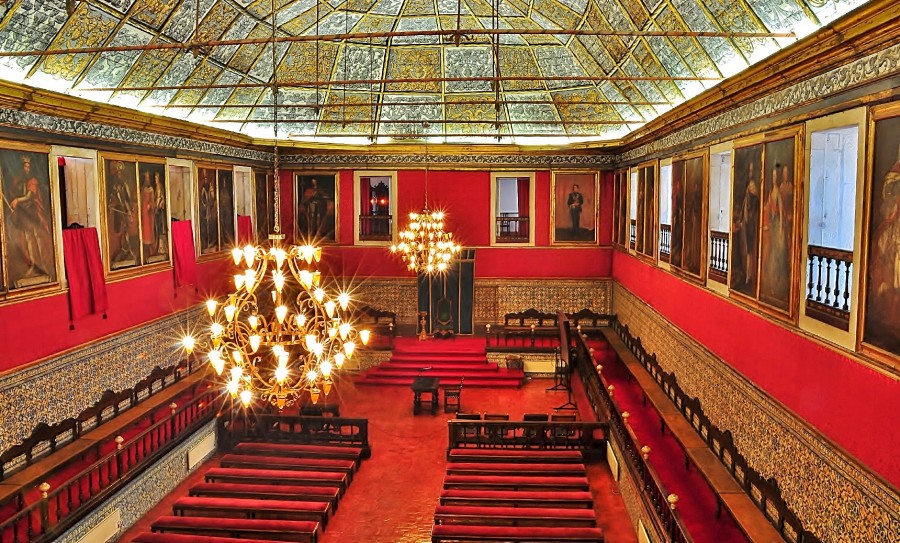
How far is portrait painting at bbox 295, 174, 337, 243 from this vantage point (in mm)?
23562

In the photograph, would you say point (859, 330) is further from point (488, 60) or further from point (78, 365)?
point (488, 60)

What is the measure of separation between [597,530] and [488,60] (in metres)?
14.2

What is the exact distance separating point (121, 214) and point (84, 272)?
1747 mm

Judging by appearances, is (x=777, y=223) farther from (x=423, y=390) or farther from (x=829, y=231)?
(x=423, y=390)

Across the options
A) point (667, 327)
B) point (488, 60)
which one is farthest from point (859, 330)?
point (488, 60)

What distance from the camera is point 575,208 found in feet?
76.7

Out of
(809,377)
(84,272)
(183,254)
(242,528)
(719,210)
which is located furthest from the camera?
(183,254)

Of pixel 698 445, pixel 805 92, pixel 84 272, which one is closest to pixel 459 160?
pixel 84 272

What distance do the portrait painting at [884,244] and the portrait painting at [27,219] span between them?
12.5 meters

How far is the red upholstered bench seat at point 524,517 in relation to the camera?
35.5 ft

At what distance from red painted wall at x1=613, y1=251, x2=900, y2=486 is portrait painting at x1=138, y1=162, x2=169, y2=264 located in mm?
12023

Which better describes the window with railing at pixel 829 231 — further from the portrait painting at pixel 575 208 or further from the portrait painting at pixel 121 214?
the portrait painting at pixel 121 214

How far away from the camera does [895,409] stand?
6609 mm

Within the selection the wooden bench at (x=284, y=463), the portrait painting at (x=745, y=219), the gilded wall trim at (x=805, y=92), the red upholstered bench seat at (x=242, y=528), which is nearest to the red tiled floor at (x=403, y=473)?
the wooden bench at (x=284, y=463)
